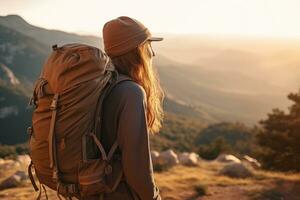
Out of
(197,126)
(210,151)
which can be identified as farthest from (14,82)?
(210,151)

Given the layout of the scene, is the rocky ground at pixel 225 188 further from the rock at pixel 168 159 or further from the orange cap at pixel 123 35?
the orange cap at pixel 123 35

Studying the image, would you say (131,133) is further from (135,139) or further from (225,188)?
(225,188)

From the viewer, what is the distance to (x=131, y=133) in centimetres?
201

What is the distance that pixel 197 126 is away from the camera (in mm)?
72438

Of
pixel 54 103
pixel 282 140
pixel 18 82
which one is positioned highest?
pixel 54 103

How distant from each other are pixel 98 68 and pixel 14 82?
8481cm

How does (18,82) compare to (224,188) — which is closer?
(224,188)

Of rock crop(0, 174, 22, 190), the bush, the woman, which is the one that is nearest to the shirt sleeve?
the woman

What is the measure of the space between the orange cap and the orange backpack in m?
0.16

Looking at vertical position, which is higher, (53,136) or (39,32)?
(53,136)

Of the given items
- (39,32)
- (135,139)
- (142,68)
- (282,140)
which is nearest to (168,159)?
(282,140)

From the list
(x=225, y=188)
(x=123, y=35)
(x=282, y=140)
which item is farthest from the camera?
(x=282, y=140)

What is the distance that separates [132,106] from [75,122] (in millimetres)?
240

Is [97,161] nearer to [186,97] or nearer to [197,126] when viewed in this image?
[197,126]
